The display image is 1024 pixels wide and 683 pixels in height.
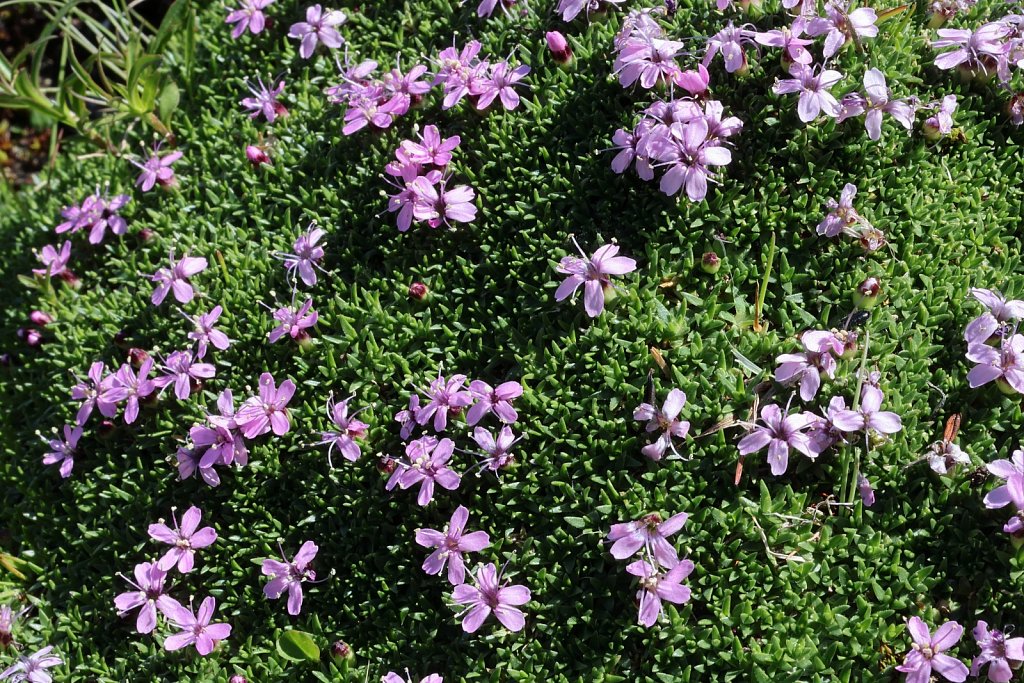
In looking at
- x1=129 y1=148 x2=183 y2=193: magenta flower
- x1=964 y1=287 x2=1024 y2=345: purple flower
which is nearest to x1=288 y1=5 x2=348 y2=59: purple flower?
x1=129 y1=148 x2=183 y2=193: magenta flower

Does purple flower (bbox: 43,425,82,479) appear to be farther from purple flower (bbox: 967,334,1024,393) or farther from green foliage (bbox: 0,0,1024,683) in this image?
purple flower (bbox: 967,334,1024,393)

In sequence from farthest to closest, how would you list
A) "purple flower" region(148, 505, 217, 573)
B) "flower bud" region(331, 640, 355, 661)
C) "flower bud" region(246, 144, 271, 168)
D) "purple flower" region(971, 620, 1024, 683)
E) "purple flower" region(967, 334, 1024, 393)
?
"flower bud" region(246, 144, 271, 168), "purple flower" region(148, 505, 217, 573), "flower bud" region(331, 640, 355, 661), "purple flower" region(967, 334, 1024, 393), "purple flower" region(971, 620, 1024, 683)

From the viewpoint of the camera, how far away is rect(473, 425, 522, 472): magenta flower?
8.32 ft

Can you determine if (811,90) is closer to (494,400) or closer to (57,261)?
(494,400)

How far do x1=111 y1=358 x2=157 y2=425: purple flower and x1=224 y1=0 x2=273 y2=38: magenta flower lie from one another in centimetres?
152

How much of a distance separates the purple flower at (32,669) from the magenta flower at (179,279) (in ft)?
3.88

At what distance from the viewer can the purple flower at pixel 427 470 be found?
2.55 meters

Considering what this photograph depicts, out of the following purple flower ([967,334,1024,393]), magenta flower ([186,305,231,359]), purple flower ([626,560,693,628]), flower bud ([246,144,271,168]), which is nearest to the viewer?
purple flower ([626,560,693,628])

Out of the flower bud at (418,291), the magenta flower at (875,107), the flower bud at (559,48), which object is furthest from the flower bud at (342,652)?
the magenta flower at (875,107)

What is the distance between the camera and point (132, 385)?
3.00 meters

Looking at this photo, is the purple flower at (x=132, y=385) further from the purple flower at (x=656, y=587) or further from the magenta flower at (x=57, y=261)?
the purple flower at (x=656, y=587)

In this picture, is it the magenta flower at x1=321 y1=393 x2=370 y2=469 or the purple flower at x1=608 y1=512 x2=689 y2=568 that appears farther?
the magenta flower at x1=321 y1=393 x2=370 y2=469

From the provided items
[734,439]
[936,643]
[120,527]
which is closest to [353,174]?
[120,527]

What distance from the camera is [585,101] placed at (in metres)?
3.02
